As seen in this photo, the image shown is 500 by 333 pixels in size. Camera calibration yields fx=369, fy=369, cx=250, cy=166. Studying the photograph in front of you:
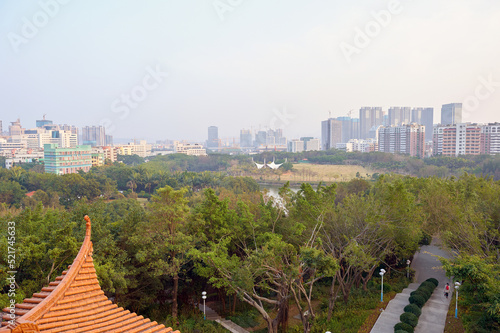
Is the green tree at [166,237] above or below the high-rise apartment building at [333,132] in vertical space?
below

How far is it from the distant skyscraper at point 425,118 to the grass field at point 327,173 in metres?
67.1

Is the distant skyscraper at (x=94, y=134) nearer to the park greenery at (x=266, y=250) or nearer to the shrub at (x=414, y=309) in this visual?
the park greenery at (x=266, y=250)

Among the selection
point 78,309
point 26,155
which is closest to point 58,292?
point 78,309

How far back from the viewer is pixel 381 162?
4597cm

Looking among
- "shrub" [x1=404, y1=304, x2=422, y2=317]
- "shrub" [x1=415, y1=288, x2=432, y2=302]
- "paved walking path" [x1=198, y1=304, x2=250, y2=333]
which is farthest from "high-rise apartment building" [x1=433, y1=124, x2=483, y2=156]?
"paved walking path" [x1=198, y1=304, x2=250, y2=333]

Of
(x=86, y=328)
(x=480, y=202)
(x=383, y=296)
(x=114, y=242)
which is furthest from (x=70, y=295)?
(x=480, y=202)

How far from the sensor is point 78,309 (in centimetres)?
418

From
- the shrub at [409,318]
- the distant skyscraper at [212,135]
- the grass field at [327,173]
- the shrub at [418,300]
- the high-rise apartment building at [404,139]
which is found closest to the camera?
the shrub at [409,318]

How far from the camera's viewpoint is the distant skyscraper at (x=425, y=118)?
10581 centimetres

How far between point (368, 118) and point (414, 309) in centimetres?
12057

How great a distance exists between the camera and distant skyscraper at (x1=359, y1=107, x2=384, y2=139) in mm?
122500

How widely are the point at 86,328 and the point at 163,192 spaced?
239 inches

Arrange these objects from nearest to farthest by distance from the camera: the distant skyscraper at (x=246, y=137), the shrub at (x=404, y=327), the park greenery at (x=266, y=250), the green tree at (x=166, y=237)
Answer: the park greenery at (x=266, y=250) → the shrub at (x=404, y=327) → the green tree at (x=166, y=237) → the distant skyscraper at (x=246, y=137)

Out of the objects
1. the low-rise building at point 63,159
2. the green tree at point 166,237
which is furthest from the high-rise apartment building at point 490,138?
the low-rise building at point 63,159
